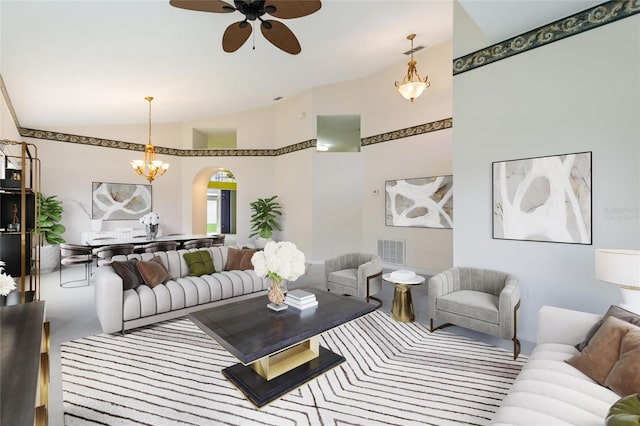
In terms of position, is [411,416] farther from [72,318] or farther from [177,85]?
[177,85]

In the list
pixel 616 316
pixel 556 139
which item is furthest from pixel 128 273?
pixel 556 139

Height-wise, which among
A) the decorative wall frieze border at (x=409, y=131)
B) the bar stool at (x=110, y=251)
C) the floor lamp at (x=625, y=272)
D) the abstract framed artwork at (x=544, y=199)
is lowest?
the bar stool at (x=110, y=251)

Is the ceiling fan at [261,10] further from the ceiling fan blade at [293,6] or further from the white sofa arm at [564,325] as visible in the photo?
the white sofa arm at [564,325]

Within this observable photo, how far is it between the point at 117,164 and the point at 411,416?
334 inches

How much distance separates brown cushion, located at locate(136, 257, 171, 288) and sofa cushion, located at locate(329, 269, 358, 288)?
90.1 inches

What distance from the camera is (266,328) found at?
224cm

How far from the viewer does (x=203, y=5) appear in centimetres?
252

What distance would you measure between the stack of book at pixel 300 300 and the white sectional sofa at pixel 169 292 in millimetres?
1580

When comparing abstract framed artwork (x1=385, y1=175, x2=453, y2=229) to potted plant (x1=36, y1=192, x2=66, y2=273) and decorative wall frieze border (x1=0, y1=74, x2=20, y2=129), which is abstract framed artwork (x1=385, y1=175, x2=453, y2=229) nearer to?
decorative wall frieze border (x1=0, y1=74, x2=20, y2=129)

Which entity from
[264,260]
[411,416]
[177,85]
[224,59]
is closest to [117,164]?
[177,85]

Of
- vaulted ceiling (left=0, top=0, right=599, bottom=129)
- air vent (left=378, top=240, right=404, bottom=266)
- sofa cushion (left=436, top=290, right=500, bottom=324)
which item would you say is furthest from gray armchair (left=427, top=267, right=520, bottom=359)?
air vent (left=378, top=240, right=404, bottom=266)

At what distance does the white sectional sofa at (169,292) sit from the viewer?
314 centimetres

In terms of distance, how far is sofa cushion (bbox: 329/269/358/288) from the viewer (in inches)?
166

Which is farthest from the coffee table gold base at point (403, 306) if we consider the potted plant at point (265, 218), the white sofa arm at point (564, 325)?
the potted plant at point (265, 218)
